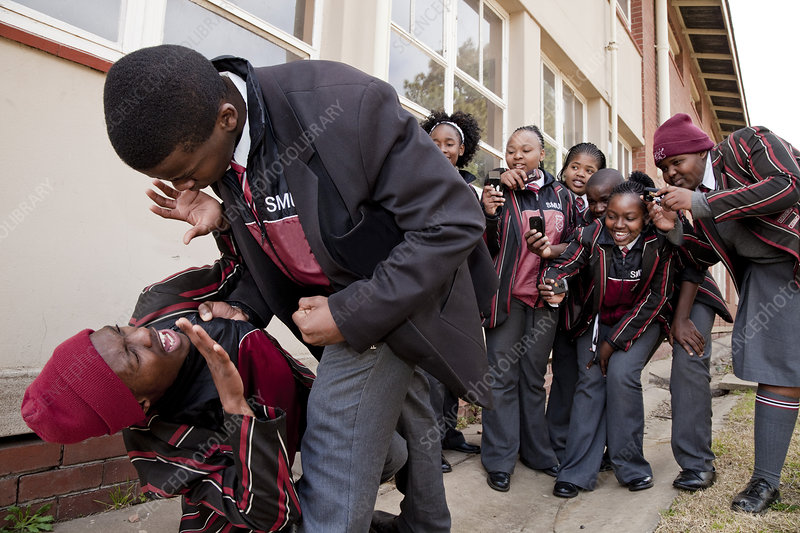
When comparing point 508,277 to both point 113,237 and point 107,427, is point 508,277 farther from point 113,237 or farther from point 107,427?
point 107,427

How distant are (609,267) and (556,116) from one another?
4904mm

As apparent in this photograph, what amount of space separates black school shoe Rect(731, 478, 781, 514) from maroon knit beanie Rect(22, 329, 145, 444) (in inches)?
102

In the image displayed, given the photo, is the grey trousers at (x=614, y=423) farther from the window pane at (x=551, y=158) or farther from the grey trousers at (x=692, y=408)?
the window pane at (x=551, y=158)

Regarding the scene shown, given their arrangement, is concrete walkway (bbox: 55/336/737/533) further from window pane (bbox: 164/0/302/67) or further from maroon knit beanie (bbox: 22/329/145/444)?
window pane (bbox: 164/0/302/67)

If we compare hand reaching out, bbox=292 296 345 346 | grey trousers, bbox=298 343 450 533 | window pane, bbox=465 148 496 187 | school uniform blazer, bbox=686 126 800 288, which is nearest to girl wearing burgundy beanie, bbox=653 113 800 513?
school uniform blazer, bbox=686 126 800 288

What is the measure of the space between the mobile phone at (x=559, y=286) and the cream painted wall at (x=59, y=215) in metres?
2.12

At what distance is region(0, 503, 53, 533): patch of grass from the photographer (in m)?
2.29

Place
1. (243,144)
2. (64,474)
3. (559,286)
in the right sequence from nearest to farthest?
(243,144)
(64,474)
(559,286)

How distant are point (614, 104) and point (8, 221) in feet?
27.7

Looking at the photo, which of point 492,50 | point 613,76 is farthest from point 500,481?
point 613,76

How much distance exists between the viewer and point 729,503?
2.78 m

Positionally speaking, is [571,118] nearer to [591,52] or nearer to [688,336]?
[591,52]

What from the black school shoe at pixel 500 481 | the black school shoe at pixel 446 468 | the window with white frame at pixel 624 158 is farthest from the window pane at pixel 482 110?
the window with white frame at pixel 624 158

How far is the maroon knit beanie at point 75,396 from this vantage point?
1.56 m
